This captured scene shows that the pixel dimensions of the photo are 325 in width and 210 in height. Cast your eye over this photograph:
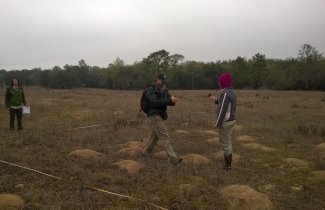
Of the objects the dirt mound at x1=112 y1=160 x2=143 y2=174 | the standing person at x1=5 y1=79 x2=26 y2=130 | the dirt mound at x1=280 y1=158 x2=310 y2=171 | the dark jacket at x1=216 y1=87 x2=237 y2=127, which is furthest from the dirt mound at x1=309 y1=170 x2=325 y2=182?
the standing person at x1=5 y1=79 x2=26 y2=130

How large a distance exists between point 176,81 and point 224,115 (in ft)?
266

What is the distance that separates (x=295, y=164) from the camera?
9.80m

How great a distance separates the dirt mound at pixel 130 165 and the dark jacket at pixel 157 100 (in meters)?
1.34

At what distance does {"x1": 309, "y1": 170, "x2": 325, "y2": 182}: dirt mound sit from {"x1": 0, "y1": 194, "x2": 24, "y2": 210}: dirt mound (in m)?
5.80

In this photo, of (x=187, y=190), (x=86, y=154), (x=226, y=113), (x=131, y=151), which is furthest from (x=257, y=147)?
(x=187, y=190)

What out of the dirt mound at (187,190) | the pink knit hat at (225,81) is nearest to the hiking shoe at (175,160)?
the dirt mound at (187,190)

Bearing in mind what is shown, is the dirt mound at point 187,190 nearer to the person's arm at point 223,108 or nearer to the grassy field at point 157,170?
the grassy field at point 157,170

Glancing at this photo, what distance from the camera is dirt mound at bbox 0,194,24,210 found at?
5.99 metres

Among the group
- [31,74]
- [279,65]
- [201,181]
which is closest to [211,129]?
[201,181]

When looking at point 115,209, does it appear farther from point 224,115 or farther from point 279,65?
point 279,65

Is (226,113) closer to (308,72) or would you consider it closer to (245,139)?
(245,139)

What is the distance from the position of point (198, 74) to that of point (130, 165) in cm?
8032

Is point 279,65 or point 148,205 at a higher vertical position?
point 279,65

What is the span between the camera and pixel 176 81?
89.7m
